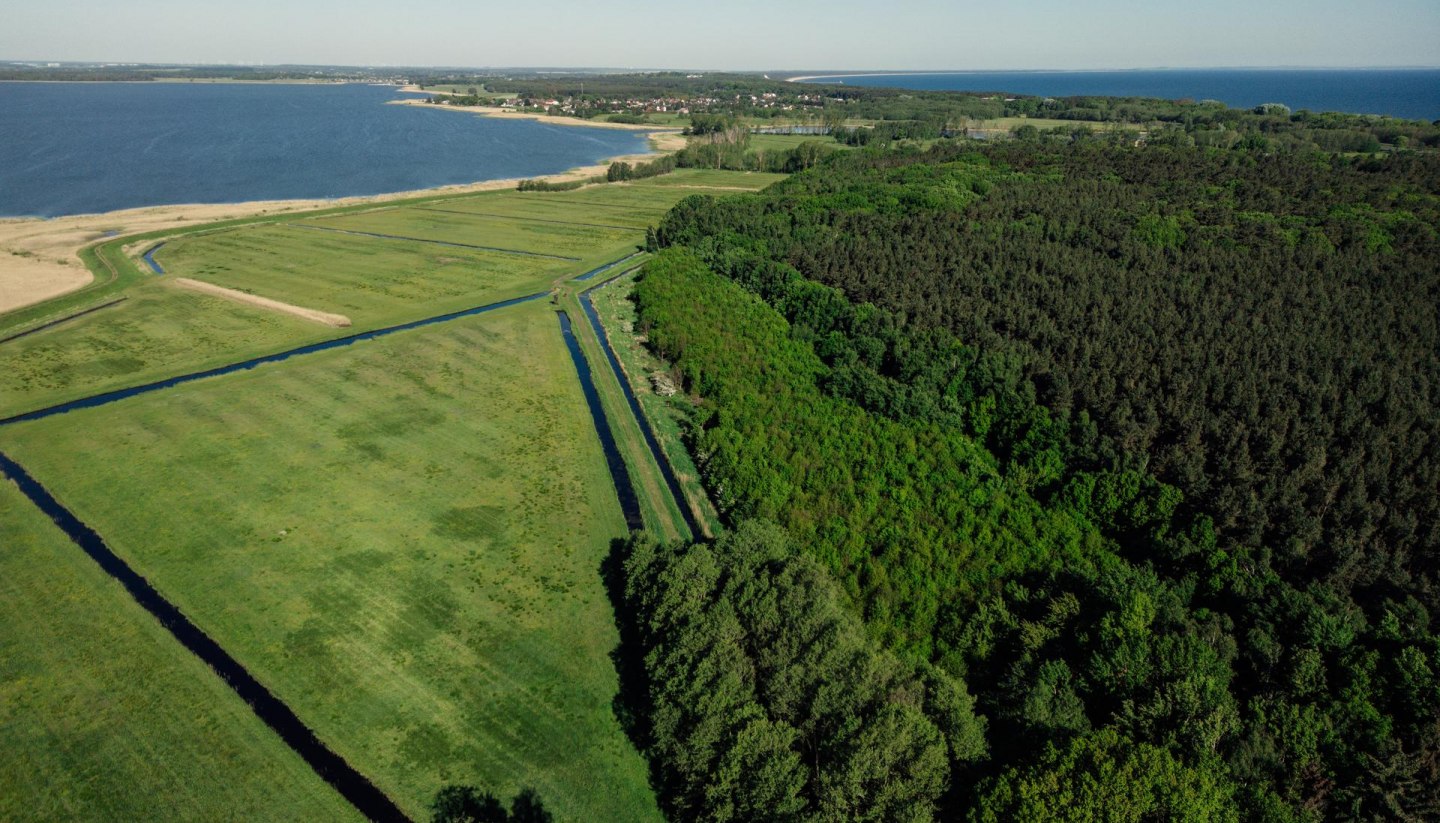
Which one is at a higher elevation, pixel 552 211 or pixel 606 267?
pixel 552 211

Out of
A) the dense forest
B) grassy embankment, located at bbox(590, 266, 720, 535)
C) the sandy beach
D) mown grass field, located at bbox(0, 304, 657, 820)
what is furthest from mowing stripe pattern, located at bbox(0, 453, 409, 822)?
the sandy beach

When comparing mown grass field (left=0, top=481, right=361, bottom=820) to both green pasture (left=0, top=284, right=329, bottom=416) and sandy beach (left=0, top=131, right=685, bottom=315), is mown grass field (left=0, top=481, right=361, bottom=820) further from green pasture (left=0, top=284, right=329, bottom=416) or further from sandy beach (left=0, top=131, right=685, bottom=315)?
sandy beach (left=0, top=131, right=685, bottom=315)

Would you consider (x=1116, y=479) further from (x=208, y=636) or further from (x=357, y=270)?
(x=357, y=270)

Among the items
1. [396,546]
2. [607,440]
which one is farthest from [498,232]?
[396,546]

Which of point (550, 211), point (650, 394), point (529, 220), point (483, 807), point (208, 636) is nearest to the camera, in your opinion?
point (483, 807)

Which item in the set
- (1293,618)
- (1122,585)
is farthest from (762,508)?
(1293,618)

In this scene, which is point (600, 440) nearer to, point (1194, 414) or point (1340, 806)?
point (1194, 414)

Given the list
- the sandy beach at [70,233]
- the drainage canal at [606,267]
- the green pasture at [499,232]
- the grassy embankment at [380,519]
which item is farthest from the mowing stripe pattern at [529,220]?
the grassy embankment at [380,519]
